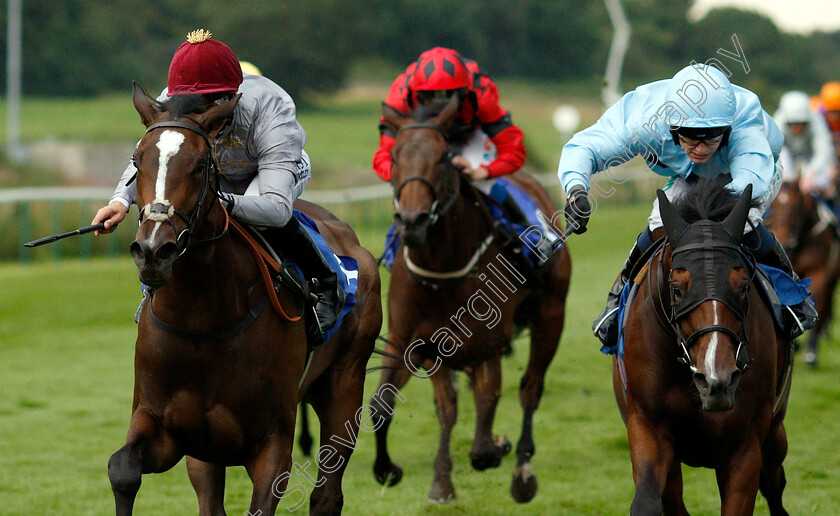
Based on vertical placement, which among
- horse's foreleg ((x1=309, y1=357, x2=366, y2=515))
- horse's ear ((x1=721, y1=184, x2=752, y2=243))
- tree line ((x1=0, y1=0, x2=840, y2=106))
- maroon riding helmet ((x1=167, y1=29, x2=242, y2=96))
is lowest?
tree line ((x1=0, y1=0, x2=840, y2=106))

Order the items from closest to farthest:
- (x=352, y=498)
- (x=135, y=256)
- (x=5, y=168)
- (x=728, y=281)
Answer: (x=135, y=256) → (x=728, y=281) → (x=352, y=498) → (x=5, y=168)

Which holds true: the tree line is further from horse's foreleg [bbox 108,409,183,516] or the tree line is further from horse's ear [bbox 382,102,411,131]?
horse's foreleg [bbox 108,409,183,516]

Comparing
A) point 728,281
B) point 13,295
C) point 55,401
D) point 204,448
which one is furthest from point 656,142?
point 13,295

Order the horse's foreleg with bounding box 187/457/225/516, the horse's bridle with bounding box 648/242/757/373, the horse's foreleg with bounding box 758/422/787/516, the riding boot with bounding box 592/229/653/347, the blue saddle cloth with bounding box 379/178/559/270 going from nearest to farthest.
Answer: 1. the horse's bridle with bounding box 648/242/757/373
2. the horse's foreleg with bounding box 187/457/225/516
3. the riding boot with bounding box 592/229/653/347
4. the horse's foreleg with bounding box 758/422/787/516
5. the blue saddle cloth with bounding box 379/178/559/270

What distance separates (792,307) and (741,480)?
33.0 inches

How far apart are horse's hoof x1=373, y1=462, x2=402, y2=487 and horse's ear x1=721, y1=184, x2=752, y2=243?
277 cm

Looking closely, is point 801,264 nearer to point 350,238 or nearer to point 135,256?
point 350,238

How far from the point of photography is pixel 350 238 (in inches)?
208

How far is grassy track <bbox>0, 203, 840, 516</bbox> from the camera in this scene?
5.93 metres

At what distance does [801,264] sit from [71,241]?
1139cm

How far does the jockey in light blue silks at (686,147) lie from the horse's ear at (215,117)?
4.36 feet

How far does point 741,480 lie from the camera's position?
13.0ft

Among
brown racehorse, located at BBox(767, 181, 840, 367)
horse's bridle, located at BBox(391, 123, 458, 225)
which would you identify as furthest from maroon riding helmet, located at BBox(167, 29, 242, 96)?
brown racehorse, located at BBox(767, 181, 840, 367)

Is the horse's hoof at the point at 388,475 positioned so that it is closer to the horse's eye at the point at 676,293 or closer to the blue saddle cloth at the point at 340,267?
the blue saddle cloth at the point at 340,267
